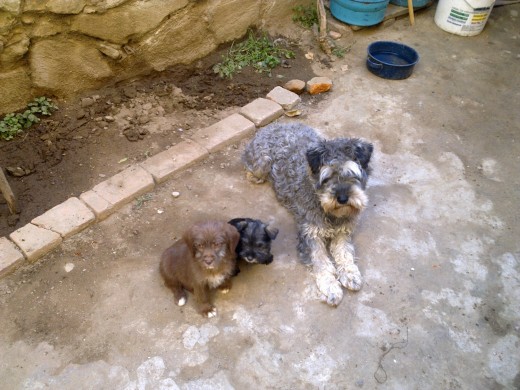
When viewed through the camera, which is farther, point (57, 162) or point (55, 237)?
point (57, 162)

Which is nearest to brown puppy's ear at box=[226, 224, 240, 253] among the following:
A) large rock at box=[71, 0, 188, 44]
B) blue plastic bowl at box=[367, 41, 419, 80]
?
large rock at box=[71, 0, 188, 44]

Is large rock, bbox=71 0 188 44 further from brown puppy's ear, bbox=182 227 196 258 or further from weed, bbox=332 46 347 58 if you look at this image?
brown puppy's ear, bbox=182 227 196 258

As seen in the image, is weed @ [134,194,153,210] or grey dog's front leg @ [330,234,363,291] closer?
grey dog's front leg @ [330,234,363,291]

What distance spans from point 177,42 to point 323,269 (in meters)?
3.78

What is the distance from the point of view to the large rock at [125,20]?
502 cm

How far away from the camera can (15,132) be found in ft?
16.3

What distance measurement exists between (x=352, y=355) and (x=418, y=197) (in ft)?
6.87

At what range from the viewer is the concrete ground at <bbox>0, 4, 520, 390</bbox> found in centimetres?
332

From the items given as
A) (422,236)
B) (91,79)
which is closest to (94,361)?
(422,236)

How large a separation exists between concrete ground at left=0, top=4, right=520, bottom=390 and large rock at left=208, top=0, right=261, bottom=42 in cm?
208

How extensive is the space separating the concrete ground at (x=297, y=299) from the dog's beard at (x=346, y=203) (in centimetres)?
71

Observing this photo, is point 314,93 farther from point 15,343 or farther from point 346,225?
point 15,343

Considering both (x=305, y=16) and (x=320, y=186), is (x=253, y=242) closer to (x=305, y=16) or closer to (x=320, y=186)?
(x=320, y=186)

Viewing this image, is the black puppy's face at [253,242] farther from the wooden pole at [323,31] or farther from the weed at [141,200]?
the wooden pole at [323,31]
